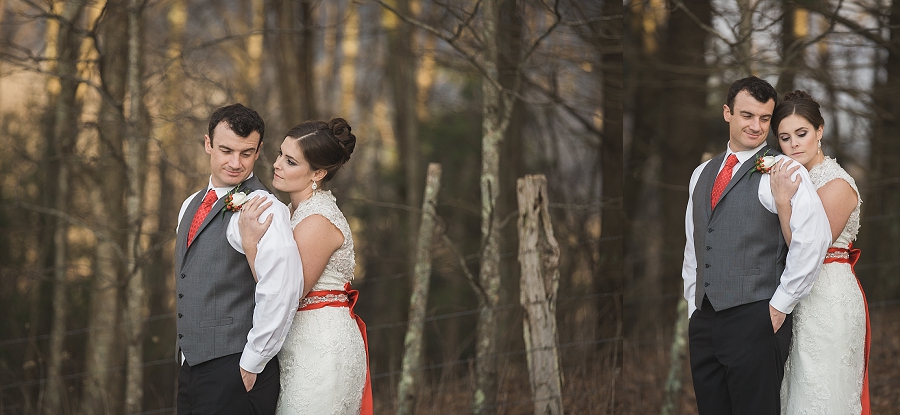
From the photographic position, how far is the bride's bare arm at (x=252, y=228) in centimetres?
301

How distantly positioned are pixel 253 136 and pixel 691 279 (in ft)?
7.14

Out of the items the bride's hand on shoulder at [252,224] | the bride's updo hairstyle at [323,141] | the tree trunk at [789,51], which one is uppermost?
the tree trunk at [789,51]

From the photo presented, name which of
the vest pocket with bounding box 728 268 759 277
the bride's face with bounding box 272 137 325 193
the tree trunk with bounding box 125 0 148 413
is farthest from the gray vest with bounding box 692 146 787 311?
the tree trunk with bounding box 125 0 148 413

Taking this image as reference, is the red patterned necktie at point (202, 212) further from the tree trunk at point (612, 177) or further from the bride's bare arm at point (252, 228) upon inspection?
the tree trunk at point (612, 177)

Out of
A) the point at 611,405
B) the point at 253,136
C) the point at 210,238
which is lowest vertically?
the point at 611,405

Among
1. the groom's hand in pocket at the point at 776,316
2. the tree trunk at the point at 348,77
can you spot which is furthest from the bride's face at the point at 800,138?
the tree trunk at the point at 348,77

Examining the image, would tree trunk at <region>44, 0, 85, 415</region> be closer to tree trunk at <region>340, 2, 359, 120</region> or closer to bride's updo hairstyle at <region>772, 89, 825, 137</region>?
bride's updo hairstyle at <region>772, 89, 825, 137</region>

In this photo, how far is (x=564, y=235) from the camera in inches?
295

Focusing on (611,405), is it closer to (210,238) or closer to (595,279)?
(595,279)

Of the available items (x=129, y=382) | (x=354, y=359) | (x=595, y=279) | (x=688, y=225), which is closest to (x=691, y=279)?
(x=688, y=225)

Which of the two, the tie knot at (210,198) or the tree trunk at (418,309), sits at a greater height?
the tie knot at (210,198)

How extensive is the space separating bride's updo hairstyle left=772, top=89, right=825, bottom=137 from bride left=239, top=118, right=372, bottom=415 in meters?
1.90

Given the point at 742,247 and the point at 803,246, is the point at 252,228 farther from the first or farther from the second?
the point at 803,246

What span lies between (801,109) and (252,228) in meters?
2.37
